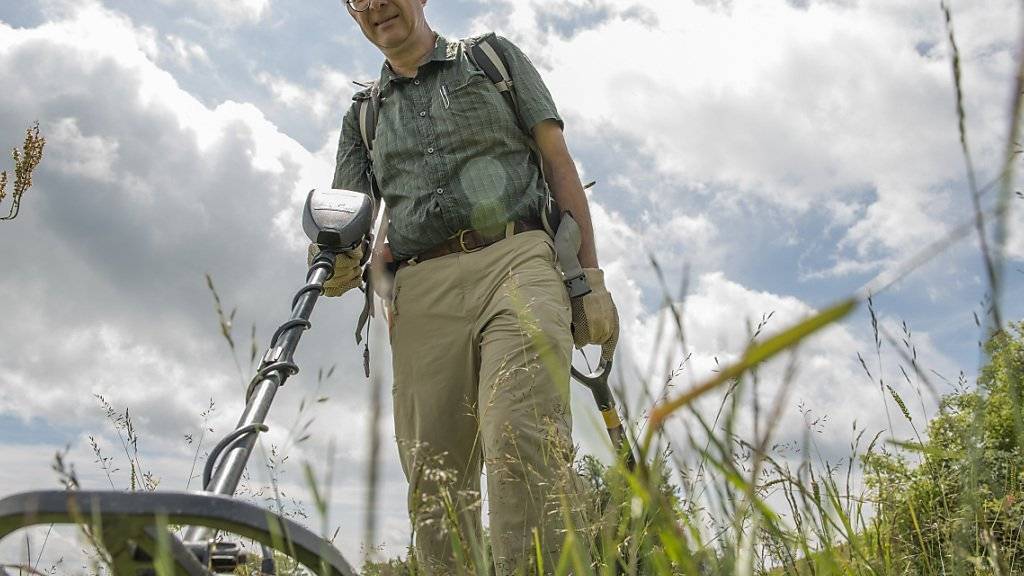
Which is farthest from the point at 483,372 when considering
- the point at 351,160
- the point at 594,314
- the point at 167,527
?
the point at 167,527

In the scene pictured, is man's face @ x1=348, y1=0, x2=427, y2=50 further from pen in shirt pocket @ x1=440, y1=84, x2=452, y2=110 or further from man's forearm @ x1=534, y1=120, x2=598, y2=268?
man's forearm @ x1=534, y1=120, x2=598, y2=268

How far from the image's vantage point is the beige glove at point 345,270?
373 centimetres

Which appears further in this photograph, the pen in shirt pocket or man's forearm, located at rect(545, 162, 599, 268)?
the pen in shirt pocket

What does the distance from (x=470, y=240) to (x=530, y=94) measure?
0.76 m

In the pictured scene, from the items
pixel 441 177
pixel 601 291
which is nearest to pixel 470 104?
pixel 441 177

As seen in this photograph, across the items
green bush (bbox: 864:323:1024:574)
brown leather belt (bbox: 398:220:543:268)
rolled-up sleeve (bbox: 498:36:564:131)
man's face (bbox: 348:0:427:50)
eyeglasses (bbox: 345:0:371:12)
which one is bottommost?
green bush (bbox: 864:323:1024:574)

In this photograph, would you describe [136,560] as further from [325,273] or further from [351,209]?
[351,209]

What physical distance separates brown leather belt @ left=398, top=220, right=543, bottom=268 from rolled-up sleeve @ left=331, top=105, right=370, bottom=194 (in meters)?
0.73

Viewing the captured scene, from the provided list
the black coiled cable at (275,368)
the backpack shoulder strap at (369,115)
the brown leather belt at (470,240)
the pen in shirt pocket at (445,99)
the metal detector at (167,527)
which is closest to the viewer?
the metal detector at (167,527)

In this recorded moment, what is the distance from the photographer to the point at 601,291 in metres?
3.88

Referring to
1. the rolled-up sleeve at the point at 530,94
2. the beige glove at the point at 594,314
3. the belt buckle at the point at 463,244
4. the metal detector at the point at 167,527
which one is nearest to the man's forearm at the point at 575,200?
the beige glove at the point at 594,314

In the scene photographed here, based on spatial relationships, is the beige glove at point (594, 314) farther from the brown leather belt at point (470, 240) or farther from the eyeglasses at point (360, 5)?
the eyeglasses at point (360, 5)

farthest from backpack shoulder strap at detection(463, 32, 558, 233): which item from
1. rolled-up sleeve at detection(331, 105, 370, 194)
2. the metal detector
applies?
the metal detector

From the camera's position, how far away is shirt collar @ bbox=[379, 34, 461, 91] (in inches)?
171
